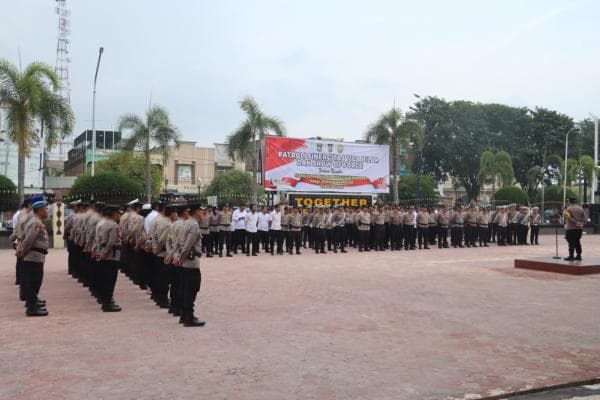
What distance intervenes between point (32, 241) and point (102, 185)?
1470cm

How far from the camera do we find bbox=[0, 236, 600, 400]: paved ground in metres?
5.17

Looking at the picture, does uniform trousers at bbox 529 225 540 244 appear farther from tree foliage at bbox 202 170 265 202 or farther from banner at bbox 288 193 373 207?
tree foliage at bbox 202 170 265 202

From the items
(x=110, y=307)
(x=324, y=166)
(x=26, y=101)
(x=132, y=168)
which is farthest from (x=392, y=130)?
(x=110, y=307)

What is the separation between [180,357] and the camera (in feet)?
19.7

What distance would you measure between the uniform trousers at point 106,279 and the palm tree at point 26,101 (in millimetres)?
13679

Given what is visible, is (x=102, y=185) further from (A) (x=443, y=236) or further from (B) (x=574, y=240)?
(B) (x=574, y=240)

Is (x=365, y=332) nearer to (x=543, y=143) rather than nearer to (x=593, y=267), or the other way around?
(x=593, y=267)

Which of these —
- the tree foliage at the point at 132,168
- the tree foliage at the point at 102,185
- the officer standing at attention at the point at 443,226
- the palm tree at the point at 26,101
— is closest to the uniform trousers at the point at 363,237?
the officer standing at attention at the point at 443,226

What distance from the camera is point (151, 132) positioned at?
27.1 meters

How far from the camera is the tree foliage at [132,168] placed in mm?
41781

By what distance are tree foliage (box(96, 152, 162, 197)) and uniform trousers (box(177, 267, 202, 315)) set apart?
34.0 m

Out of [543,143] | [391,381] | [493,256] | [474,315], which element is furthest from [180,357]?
[543,143]

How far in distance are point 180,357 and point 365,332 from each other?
7.71 ft

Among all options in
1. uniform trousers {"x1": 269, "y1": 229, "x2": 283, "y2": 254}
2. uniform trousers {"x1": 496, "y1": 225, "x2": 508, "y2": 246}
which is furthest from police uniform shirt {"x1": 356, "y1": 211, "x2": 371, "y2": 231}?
uniform trousers {"x1": 496, "y1": 225, "x2": 508, "y2": 246}
